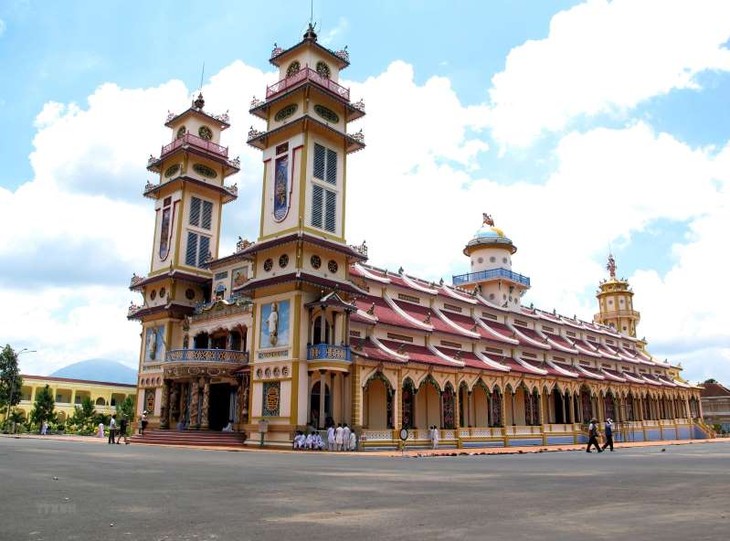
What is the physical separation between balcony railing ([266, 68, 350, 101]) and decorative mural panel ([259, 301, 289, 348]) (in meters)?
13.7

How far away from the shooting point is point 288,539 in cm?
655

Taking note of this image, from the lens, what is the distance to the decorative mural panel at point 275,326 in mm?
34625

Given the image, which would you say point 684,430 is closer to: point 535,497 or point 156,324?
point 156,324

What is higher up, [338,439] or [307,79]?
[307,79]

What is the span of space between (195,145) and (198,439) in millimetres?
22576

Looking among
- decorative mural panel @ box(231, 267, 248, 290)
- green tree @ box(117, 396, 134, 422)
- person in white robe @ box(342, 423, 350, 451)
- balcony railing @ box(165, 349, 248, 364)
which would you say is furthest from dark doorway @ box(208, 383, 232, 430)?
green tree @ box(117, 396, 134, 422)

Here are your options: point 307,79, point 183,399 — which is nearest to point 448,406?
point 183,399

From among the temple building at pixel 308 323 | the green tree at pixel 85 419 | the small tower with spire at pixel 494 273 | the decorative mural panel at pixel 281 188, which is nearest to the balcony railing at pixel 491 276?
the small tower with spire at pixel 494 273

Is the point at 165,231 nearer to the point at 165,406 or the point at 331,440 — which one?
the point at 165,406

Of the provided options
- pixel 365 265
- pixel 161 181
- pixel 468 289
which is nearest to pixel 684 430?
pixel 468 289

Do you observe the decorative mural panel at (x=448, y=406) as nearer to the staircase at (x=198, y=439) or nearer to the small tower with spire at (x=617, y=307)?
the staircase at (x=198, y=439)

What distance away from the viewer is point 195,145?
46.7 metres

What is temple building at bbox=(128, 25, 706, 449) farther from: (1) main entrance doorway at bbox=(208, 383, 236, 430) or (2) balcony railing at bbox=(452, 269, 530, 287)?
(2) balcony railing at bbox=(452, 269, 530, 287)

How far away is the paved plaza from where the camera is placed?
6.97 m
